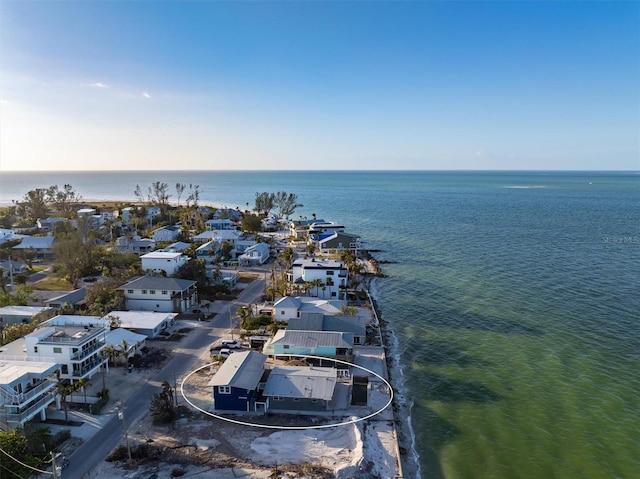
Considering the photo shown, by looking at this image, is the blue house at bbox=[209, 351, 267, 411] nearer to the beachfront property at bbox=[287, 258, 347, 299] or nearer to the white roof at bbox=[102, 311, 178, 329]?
the white roof at bbox=[102, 311, 178, 329]

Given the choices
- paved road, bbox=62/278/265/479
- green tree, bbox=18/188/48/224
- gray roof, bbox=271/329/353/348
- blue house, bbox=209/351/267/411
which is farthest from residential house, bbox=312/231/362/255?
green tree, bbox=18/188/48/224

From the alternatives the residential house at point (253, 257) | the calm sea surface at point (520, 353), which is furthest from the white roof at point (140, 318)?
the residential house at point (253, 257)

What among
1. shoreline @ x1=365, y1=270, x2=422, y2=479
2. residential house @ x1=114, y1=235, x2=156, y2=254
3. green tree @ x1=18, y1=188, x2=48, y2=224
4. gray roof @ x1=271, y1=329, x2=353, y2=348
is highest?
green tree @ x1=18, y1=188, x2=48, y2=224

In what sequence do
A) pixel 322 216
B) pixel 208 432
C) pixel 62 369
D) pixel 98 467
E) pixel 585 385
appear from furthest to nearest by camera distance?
pixel 322 216
pixel 585 385
pixel 62 369
pixel 208 432
pixel 98 467

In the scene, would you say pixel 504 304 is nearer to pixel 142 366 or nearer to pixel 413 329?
pixel 413 329

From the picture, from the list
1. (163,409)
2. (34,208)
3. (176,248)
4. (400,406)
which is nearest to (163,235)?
(176,248)

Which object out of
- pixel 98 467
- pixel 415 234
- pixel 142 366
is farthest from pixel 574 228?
pixel 98 467

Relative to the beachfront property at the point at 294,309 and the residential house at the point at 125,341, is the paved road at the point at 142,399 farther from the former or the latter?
the beachfront property at the point at 294,309
